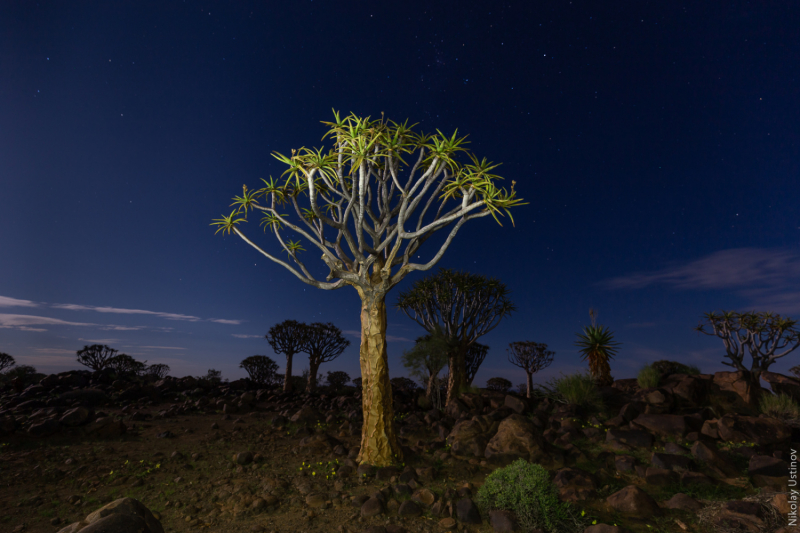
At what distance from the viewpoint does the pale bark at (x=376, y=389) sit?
26.9 ft

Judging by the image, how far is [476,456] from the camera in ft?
28.2

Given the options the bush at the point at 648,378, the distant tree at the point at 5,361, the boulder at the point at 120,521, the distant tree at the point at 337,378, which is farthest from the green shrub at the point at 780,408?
the distant tree at the point at 5,361

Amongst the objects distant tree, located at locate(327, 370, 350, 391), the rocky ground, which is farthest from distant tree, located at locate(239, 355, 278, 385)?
the rocky ground

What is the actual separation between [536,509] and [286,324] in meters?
22.0

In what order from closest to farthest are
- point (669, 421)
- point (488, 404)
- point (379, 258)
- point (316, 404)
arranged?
point (379, 258)
point (669, 421)
point (488, 404)
point (316, 404)

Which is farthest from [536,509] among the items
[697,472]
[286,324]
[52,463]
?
[286,324]

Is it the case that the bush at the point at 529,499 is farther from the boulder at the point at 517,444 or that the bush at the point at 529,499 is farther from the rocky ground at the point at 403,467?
the boulder at the point at 517,444

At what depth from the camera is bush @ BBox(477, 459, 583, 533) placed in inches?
216

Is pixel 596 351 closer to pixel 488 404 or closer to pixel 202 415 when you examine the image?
pixel 488 404

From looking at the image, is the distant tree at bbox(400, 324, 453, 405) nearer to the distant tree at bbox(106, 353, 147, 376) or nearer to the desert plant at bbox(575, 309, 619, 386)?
the desert plant at bbox(575, 309, 619, 386)

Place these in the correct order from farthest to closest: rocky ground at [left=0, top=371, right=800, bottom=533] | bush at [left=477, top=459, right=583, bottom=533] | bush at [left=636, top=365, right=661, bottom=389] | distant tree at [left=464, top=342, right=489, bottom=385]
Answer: distant tree at [left=464, top=342, right=489, bottom=385] → bush at [left=636, top=365, right=661, bottom=389] → rocky ground at [left=0, top=371, right=800, bottom=533] → bush at [left=477, top=459, right=583, bottom=533]

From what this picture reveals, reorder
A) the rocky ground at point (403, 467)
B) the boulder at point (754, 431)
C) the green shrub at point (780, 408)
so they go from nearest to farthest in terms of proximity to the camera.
Answer: the rocky ground at point (403, 467), the boulder at point (754, 431), the green shrub at point (780, 408)

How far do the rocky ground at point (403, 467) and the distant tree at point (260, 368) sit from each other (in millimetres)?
15216

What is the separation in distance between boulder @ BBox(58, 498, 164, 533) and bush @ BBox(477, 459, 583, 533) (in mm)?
4974
